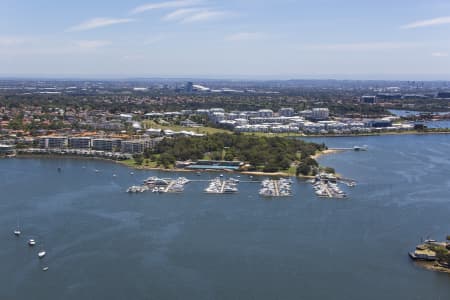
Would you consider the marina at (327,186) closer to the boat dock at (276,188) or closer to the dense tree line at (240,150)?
the boat dock at (276,188)

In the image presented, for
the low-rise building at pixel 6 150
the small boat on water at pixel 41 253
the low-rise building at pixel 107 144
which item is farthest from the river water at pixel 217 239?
the low-rise building at pixel 107 144

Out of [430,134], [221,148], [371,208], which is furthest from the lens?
[430,134]

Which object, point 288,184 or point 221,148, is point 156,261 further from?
point 221,148

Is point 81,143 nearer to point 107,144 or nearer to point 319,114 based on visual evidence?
point 107,144

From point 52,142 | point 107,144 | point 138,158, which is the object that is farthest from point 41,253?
point 52,142

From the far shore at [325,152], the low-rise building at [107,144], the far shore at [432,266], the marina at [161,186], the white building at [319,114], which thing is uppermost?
the white building at [319,114]

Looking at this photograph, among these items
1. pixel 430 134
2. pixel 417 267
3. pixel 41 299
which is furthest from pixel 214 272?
pixel 430 134
